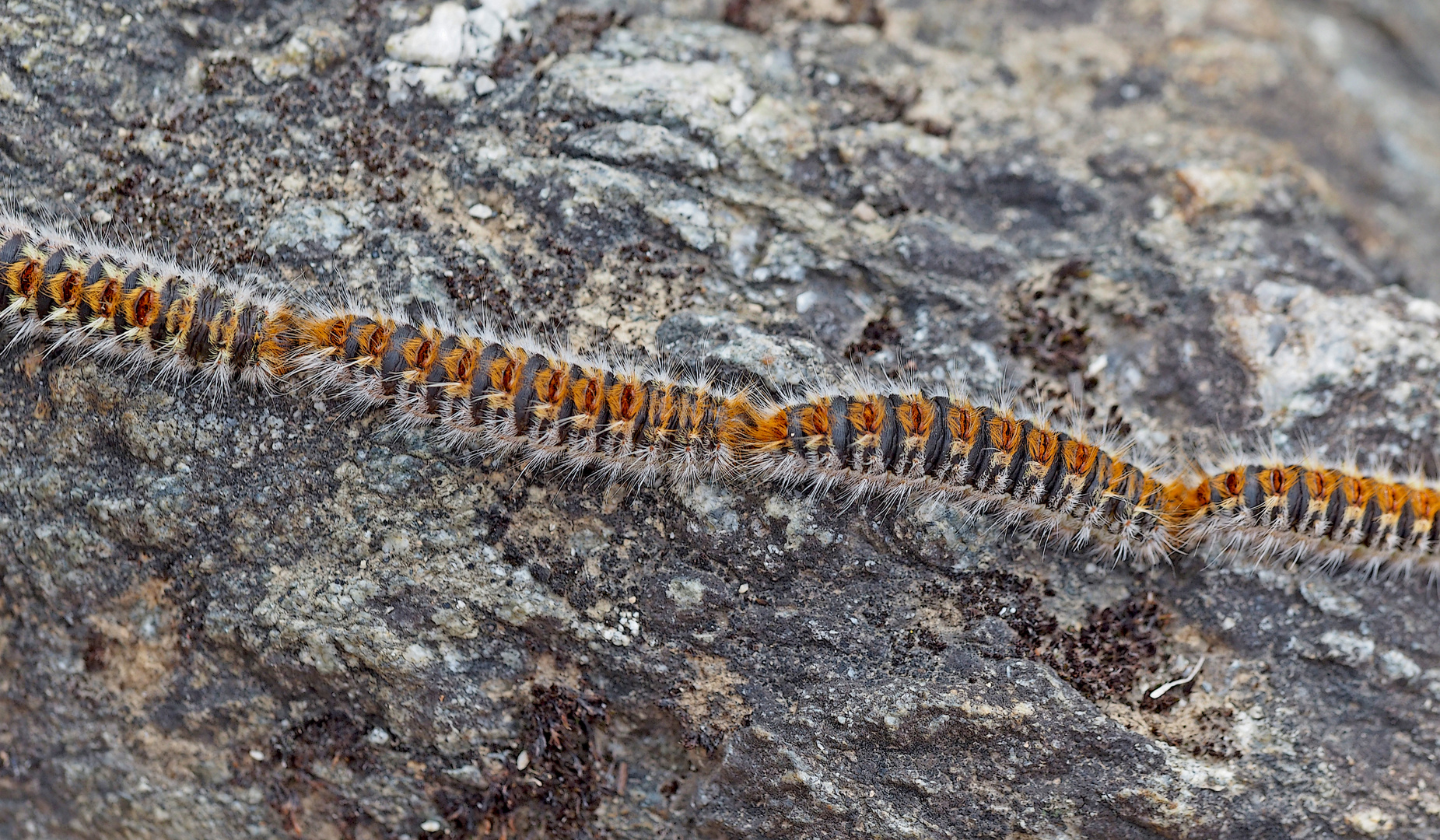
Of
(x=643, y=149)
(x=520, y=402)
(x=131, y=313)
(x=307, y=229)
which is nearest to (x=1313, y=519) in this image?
(x=643, y=149)

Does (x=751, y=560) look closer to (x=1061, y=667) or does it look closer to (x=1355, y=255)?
(x=1061, y=667)

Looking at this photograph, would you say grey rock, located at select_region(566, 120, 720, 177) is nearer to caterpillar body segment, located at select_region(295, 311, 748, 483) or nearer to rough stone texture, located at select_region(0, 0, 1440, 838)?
rough stone texture, located at select_region(0, 0, 1440, 838)

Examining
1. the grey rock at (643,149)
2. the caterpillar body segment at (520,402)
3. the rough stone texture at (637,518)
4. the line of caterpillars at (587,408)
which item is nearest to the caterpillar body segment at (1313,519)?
the line of caterpillars at (587,408)

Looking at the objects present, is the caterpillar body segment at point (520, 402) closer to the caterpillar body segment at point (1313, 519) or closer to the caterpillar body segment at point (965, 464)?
the caterpillar body segment at point (965, 464)

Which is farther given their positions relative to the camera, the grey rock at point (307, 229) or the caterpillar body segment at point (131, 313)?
the grey rock at point (307, 229)

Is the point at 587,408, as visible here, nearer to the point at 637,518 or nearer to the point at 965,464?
the point at 637,518

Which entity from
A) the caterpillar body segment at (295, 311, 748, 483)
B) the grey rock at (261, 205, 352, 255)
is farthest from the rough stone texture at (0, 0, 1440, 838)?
the caterpillar body segment at (295, 311, 748, 483)

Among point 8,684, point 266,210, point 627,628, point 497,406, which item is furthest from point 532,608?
point 8,684
